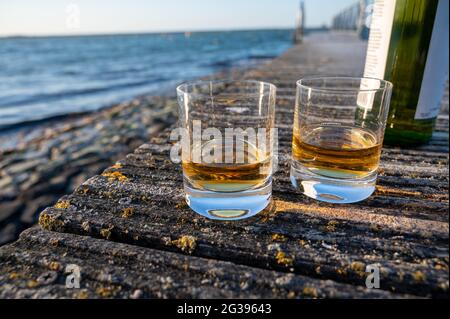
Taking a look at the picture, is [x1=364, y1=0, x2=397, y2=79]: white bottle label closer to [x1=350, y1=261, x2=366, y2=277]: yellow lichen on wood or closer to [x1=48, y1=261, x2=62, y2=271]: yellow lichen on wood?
[x1=350, y1=261, x2=366, y2=277]: yellow lichen on wood

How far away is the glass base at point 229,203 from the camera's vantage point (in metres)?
0.80

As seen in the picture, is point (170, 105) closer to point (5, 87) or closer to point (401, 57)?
point (401, 57)

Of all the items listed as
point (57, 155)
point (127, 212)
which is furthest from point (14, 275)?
point (57, 155)

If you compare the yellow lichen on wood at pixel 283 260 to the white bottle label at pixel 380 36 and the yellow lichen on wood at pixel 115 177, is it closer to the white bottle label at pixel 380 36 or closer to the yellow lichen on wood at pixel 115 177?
the yellow lichen on wood at pixel 115 177

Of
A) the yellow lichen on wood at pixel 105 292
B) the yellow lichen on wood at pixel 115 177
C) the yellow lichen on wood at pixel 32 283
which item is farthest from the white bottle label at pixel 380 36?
the yellow lichen on wood at pixel 32 283

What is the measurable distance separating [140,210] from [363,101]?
0.76 meters

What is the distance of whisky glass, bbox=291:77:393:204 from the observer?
851mm

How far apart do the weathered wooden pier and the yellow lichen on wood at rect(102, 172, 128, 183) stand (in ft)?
0.13

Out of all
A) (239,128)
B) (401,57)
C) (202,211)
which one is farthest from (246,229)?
(401,57)

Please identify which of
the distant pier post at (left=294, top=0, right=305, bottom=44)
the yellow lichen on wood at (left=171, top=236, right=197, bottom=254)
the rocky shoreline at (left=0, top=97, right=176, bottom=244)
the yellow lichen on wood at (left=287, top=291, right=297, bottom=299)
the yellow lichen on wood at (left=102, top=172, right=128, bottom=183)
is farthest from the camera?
the distant pier post at (left=294, top=0, right=305, bottom=44)

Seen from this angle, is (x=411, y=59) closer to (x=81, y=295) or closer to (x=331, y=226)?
(x=331, y=226)

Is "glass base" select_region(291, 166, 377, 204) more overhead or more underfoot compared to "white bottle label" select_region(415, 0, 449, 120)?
more underfoot

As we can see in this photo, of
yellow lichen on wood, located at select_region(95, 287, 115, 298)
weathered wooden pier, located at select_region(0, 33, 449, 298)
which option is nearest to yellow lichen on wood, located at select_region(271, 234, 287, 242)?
weathered wooden pier, located at select_region(0, 33, 449, 298)

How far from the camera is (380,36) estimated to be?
3.97ft
